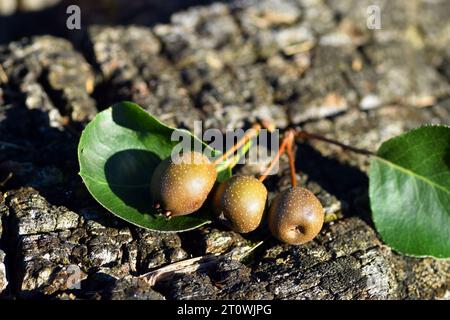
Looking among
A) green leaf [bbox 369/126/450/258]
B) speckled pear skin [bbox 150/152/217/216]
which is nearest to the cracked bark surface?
green leaf [bbox 369/126/450/258]

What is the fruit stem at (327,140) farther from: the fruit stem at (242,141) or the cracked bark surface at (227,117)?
the fruit stem at (242,141)

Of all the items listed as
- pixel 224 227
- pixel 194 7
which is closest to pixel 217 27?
pixel 194 7

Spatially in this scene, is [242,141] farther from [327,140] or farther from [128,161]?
[128,161]

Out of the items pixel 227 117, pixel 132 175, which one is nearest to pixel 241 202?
pixel 132 175

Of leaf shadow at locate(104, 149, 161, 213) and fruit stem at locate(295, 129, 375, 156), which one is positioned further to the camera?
fruit stem at locate(295, 129, 375, 156)

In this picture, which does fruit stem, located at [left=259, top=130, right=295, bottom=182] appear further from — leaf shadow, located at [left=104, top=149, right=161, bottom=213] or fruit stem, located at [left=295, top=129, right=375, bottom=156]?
leaf shadow, located at [left=104, top=149, right=161, bottom=213]

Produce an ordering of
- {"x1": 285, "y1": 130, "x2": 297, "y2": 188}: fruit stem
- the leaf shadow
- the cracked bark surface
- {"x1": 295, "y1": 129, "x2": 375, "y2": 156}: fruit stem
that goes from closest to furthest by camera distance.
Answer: the cracked bark surface, the leaf shadow, {"x1": 285, "y1": 130, "x2": 297, "y2": 188}: fruit stem, {"x1": 295, "y1": 129, "x2": 375, "y2": 156}: fruit stem
